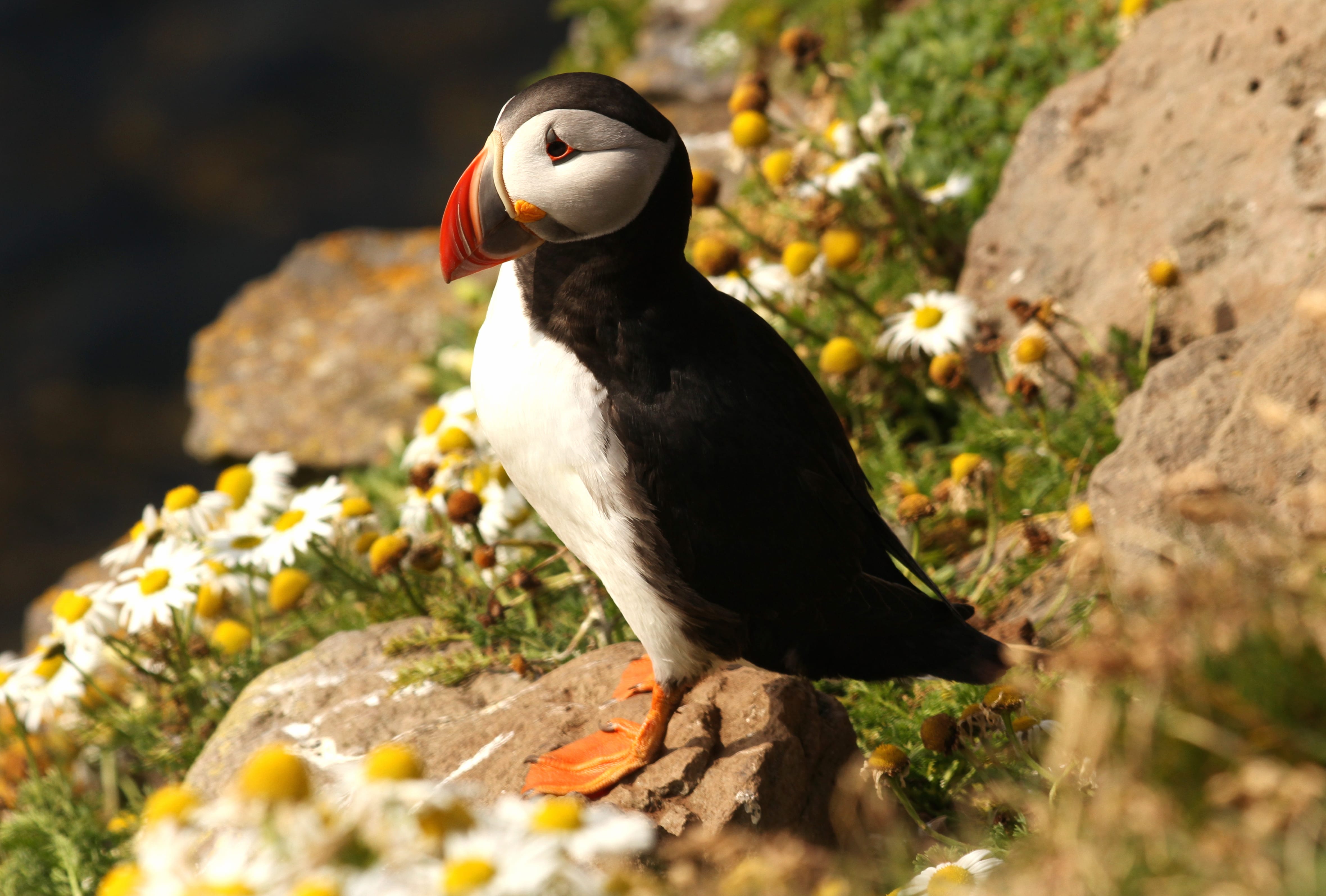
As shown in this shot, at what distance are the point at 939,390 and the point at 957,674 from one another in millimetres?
1721

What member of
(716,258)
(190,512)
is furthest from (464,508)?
(716,258)

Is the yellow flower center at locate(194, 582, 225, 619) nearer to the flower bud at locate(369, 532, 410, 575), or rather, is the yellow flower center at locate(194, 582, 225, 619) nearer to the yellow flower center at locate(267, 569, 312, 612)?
the yellow flower center at locate(267, 569, 312, 612)

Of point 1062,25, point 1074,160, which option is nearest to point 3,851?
point 1074,160

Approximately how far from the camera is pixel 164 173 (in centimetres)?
1083

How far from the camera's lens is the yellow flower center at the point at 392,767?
4.16 feet

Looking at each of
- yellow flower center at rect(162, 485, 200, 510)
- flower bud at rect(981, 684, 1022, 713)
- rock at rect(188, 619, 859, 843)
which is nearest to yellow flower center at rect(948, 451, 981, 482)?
rock at rect(188, 619, 859, 843)

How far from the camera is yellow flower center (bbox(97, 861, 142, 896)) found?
1352mm

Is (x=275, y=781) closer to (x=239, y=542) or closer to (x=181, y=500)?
(x=239, y=542)

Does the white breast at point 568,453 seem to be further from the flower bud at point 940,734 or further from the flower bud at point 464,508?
the flower bud at point 464,508

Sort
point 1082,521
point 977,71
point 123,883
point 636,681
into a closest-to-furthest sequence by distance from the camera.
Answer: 1. point 123,883
2. point 636,681
3. point 1082,521
4. point 977,71

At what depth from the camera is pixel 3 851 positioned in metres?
3.78

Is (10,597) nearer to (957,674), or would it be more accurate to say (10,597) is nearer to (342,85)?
(342,85)

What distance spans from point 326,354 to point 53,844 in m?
3.35

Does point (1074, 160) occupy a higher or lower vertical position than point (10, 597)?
higher
